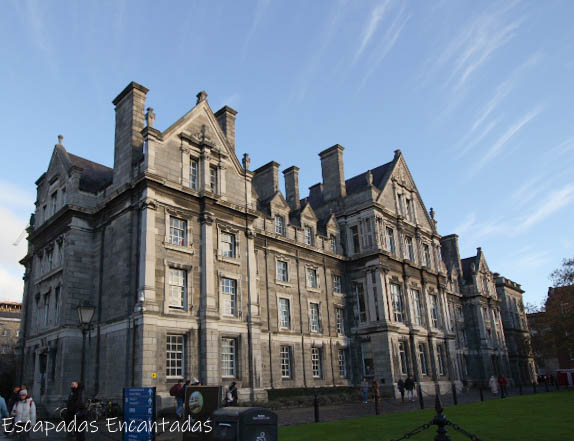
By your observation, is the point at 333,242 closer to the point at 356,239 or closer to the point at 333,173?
the point at 356,239

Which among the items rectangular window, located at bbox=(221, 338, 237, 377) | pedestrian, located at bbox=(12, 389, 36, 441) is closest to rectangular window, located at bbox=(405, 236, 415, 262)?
rectangular window, located at bbox=(221, 338, 237, 377)

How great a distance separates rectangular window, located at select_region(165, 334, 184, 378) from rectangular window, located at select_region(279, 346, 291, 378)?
9412mm

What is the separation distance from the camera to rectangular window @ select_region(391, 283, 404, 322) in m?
39.0

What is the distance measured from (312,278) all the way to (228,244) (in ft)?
35.0

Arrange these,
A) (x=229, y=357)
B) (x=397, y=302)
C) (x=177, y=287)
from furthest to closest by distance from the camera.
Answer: (x=397, y=302) < (x=229, y=357) < (x=177, y=287)

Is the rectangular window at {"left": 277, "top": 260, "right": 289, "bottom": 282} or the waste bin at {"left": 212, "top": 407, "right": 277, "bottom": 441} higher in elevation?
the rectangular window at {"left": 277, "top": 260, "right": 289, "bottom": 282}

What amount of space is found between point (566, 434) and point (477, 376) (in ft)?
155

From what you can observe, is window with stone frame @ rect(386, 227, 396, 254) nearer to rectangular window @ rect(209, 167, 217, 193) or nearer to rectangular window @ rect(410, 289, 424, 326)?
rectangular window @ rect(410, 289, 424, 326)

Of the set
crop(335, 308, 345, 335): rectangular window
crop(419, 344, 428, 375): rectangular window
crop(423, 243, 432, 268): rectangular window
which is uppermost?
crop(423, 243, 432, 268): rectangular window

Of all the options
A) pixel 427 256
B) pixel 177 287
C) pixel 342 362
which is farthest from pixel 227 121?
pixel 427 256

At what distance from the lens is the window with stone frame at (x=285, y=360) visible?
3155 cm

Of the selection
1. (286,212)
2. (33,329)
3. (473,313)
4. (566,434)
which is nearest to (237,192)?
(286,212)

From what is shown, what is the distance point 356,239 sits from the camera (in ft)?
133

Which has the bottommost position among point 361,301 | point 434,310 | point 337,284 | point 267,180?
point 434,310
